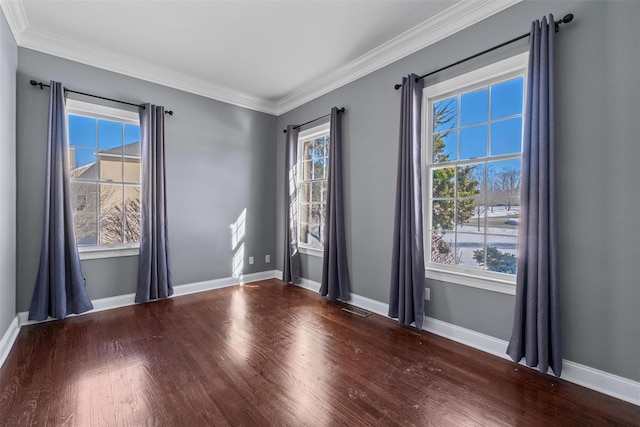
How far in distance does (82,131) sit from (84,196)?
0.75 meters

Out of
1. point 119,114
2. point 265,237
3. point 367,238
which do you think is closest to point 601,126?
point 367,238

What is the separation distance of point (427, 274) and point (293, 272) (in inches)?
86.9

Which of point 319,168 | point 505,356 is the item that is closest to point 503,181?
point 505,356

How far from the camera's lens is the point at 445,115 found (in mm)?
2930

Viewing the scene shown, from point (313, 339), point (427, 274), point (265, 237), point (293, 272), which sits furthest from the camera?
point (265, 237)

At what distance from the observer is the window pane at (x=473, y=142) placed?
2634 mm

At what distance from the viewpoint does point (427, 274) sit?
2926 millimetres

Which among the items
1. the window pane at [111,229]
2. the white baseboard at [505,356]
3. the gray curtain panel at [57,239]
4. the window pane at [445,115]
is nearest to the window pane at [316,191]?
the white baseboard at [505,356]

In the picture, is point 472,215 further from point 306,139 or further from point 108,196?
point 108,196

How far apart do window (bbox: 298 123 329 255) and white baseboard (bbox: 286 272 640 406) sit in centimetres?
123

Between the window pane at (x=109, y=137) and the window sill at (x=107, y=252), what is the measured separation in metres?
1.14

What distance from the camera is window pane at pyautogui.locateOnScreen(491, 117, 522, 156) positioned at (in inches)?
94.9

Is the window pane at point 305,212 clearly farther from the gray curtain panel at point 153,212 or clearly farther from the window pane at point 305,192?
the gray curtain panel at point 153,212

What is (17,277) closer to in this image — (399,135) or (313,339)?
(313,339)
